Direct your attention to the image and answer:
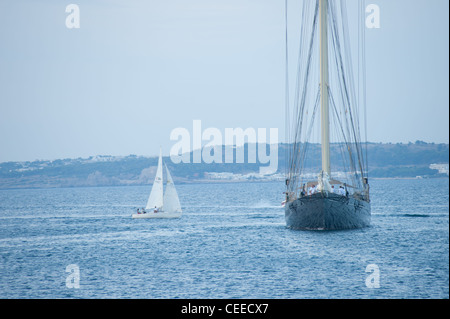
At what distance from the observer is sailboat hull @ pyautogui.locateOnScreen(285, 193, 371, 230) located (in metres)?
54.4

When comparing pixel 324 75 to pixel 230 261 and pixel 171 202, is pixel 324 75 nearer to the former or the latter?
pixel 230 261

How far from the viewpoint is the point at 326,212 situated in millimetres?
55312

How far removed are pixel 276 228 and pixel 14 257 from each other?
26.1m

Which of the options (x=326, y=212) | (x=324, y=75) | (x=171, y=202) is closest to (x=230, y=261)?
(x=326, y=212)

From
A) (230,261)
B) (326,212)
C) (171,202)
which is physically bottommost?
Answer: (230,261)

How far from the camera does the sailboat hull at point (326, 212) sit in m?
54.4

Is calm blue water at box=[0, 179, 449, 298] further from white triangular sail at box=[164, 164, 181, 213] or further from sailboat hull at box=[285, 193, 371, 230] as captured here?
white triangular sail at box=[164, 164, 181, 213]

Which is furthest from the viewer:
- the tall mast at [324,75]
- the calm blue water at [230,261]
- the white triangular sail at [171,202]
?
the white triangular sail at [171,202]

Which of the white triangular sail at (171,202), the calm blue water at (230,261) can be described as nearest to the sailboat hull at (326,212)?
the calm blue water at (230,261)

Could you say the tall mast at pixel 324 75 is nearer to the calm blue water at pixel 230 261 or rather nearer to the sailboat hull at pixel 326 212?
the sailboat hull at pixel 326 212

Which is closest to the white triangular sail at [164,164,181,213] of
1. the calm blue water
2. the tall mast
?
the calm blue water
